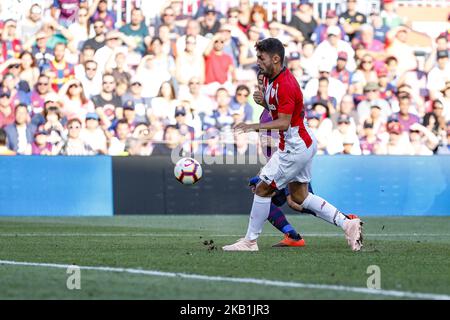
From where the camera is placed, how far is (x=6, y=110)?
2002 centimetres

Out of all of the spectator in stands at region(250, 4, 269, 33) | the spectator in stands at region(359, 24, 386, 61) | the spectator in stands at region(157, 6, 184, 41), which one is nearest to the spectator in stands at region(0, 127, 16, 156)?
the spectator in stands at region(157, 6, 184, 41)

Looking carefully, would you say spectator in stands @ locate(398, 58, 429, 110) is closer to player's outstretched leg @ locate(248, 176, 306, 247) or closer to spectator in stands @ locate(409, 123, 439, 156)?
spectator in stands @ locate(409, 123, 439, 156)

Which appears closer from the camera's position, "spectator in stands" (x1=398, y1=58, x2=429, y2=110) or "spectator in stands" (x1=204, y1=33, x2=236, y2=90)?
"spectator in stands" (x1=204, y1=33, x2=236, y2=90)

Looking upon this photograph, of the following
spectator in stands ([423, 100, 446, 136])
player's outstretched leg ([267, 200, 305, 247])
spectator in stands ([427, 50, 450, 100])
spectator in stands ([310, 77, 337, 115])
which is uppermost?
spectator in stands ([427, 50, 450, 100])

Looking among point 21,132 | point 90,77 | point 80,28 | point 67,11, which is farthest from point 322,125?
point 21,132

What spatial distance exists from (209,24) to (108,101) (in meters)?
2.85

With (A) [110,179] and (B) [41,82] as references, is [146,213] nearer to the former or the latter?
(A) [110,179]

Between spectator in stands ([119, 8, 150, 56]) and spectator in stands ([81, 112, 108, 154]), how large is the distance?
2.16m

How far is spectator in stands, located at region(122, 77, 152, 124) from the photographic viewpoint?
20453 mm

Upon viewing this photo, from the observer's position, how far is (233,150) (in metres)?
19.6

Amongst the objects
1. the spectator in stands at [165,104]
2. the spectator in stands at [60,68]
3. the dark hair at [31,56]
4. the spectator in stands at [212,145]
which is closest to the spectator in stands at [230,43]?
the spectator in stands at [165,104]

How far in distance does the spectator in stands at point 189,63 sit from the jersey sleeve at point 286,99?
11085 mm

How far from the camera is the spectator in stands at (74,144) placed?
1978cm
